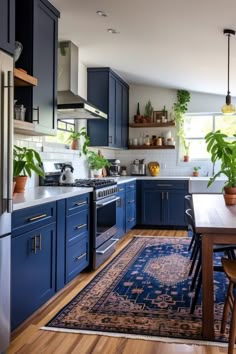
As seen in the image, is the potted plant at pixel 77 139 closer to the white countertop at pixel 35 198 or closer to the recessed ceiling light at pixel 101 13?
the white countertop at pixel 35 198

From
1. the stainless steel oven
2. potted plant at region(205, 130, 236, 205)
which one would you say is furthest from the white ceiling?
the stainless steel oven

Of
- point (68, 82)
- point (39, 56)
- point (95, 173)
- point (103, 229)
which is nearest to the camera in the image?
point (39, 56)

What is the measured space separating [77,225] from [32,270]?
96 cm

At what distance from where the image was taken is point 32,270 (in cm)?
257

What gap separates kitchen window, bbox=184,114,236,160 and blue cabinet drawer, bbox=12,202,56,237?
177 inches

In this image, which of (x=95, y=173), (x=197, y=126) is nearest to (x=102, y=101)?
(x=95, y=173)

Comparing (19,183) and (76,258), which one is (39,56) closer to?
(19,183)

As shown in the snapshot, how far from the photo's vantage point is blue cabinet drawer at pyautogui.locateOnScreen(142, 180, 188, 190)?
20.6ft

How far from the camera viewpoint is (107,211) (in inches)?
184

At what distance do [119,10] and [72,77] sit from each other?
1282 mm

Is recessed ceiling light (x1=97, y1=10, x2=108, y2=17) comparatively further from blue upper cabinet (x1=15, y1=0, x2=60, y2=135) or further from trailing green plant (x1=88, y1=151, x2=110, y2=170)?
trailing green plant (x1=88, y1=151, x2=110, y2=170)

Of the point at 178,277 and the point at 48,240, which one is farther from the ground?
the point at 48,240

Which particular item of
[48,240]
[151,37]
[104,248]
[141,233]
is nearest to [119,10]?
[151,37]

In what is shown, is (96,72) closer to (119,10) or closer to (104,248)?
(119,10)
